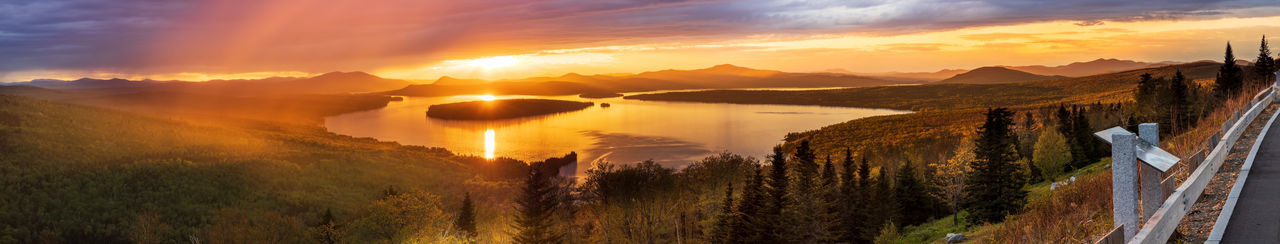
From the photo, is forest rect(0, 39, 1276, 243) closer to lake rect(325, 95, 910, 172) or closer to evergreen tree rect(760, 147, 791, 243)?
evergreen tree rect(760, 147, 791, 243)

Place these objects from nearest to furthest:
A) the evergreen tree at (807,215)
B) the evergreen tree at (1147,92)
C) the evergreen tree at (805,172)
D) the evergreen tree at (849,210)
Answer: the evergreen tree at (807,215)
the evergreen tree at (849,210)
the evergreen tree at (805,172)
the evergreen tree at (1147,92)

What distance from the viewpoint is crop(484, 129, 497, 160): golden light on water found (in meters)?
136

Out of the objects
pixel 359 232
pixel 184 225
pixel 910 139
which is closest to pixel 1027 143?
pixel 910 139

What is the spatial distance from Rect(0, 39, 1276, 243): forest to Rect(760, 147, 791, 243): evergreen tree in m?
0.13

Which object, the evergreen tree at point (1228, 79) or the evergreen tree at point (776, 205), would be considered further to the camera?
the evergreen tree at point (1228, 79)

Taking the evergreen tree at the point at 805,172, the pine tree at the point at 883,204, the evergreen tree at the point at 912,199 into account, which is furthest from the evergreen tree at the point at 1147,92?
the evergreen tree at the point at 805,172

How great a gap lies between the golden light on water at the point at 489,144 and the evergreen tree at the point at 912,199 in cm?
8636

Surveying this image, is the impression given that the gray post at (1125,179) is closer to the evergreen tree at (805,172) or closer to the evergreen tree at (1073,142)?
the evergreen tree at (805,172)

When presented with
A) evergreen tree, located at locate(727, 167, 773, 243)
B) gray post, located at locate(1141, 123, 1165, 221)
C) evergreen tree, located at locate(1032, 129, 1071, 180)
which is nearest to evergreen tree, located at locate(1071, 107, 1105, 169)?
evergreen tree, located at locate(1032, 129, 1071, 180)

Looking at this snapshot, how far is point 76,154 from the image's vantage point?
371 feet

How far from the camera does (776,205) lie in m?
45.5

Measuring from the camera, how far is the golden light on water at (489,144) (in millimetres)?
136275

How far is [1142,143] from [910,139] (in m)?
121

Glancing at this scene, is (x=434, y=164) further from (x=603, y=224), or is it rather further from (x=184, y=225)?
(x=603, y=224)
